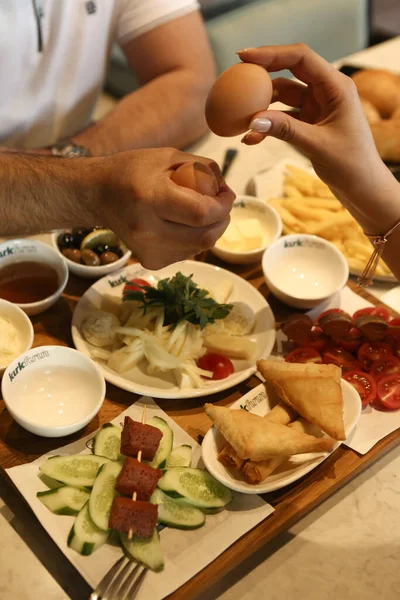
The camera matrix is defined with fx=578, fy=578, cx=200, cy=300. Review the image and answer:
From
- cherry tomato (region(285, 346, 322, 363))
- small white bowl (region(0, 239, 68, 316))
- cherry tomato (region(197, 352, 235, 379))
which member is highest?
small white bowl (region(0, 239, 68, 316))

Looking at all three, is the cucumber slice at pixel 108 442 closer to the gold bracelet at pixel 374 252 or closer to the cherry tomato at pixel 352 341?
the cherry tomato at pixel 352 341

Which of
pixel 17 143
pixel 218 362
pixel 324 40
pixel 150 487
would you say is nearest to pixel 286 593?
pixel 150 487

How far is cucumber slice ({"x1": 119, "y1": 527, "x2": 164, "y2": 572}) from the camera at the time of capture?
1283 mm

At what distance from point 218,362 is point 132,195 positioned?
60 centimetres

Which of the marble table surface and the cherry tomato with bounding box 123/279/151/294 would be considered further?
the cherry tomato with bounding box 123/279/151/294

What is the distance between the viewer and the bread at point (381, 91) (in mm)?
2881

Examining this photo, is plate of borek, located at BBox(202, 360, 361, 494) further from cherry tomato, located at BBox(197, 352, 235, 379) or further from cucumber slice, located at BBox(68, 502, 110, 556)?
cucumber slice, located at BBox(68, 502, 110, 556)

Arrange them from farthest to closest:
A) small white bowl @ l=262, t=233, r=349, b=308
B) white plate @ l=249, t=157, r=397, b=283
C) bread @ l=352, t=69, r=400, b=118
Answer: bread @ l=352, t=69, r=400, b=118 → white plate @ l=249, t=157, r=397, b=283 → small white bowl @ l=262, t=233, r=349, b=308

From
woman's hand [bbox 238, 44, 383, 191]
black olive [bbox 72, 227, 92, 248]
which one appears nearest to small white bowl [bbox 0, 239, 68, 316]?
black olive [bbox 72, 227, 92, 248]

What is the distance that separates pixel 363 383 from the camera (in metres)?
1.74

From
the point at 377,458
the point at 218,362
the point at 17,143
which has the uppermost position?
the point at 17,143

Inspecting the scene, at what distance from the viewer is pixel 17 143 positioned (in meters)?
2.48

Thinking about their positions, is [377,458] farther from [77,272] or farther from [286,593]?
[77,272]

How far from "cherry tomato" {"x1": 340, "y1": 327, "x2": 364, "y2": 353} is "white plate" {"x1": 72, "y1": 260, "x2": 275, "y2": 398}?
0.23m
